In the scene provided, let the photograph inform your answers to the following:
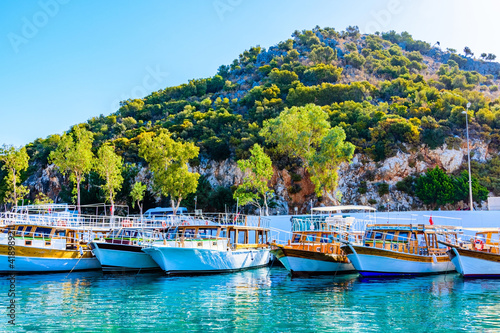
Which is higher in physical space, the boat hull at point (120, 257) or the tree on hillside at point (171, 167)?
the tree on hillside at point (171, 167)

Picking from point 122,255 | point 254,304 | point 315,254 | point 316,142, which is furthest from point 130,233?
point 316,142

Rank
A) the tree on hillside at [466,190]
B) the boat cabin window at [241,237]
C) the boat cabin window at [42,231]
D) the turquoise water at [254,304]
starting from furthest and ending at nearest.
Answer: the tree on hillside at [466,190]
the boat cabin window at [241,237]
the boat cabin window at [42,231]
the turquoise water at [254,304]

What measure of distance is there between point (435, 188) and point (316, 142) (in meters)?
15.1

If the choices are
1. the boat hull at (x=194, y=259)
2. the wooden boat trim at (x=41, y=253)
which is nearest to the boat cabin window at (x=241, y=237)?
the boat hull at (x=194, y=259)

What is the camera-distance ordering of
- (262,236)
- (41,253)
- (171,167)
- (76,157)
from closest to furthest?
1. (41,253)
2. (262,236)
3. (171,167)
4. (76,157)

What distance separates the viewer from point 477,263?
22234mm

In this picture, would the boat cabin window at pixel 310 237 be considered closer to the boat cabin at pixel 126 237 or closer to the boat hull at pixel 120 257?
the boat cabin at pixel 126 237

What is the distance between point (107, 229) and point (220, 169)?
31.1m

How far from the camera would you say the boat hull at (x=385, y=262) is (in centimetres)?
2284

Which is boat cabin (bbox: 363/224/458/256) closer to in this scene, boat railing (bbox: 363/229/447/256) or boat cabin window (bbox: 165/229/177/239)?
boat railing (bbox: 363/229/447/256)

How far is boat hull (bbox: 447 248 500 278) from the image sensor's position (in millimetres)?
22172

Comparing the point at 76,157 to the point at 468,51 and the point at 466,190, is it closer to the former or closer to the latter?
the point at 466,190

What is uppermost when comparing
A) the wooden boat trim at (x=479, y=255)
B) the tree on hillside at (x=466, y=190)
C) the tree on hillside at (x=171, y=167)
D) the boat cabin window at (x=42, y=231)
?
the tree on hillside at (x=171, y=167)

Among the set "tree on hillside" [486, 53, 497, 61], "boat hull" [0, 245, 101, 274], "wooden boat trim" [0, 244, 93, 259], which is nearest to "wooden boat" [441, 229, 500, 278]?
"boat hull" [0, 245, 101, 274]
